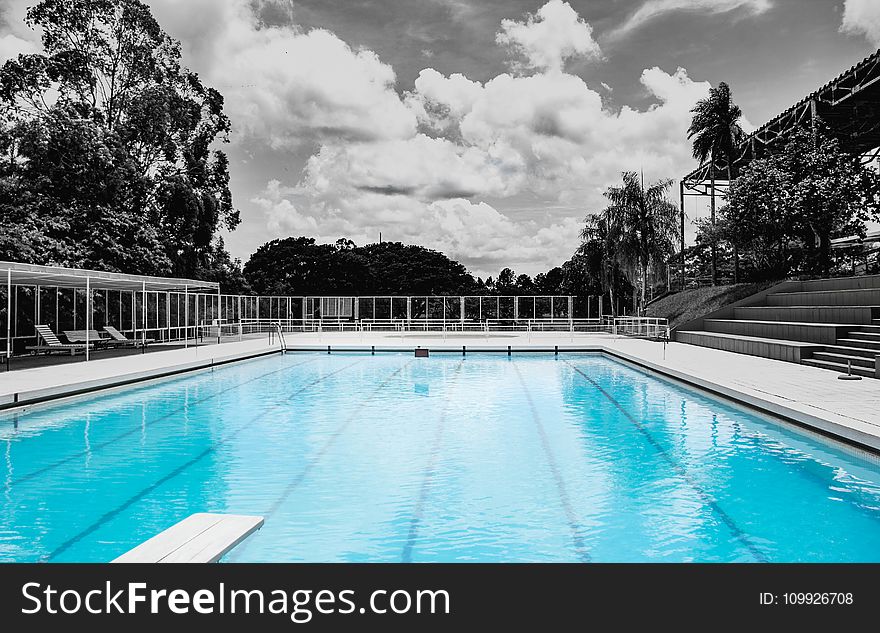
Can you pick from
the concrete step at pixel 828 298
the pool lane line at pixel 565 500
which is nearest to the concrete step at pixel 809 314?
the concrete step at pixel 828 298

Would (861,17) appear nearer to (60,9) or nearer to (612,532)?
(612,532)

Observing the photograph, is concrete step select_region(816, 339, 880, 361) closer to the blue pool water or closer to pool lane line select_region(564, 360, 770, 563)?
the blue pool water

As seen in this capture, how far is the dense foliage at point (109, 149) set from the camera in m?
19.3

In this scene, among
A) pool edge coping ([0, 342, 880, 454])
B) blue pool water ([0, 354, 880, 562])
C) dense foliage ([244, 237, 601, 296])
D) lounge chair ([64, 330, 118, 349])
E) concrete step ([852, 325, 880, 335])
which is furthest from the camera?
dense foliage ([244, 237, 601, 296])

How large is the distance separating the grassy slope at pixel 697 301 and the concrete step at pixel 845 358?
8.36 metres

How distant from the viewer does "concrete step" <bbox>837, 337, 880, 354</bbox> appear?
1086cm

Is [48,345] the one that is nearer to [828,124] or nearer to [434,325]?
[434,325]

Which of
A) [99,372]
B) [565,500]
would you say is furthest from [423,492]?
[99,372]

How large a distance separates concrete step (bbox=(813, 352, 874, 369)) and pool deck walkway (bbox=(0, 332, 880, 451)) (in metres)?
0.34

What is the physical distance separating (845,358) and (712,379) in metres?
2.73

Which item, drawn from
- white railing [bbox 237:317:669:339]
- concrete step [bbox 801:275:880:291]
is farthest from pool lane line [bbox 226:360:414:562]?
white railing [bbox 237:317:669:339]

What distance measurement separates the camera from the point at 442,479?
206 inches

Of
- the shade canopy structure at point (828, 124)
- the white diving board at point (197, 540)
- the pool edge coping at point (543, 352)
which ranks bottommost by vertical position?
the white diving board at point (197, 540)

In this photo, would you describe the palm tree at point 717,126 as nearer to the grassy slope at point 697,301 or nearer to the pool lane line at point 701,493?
the grassy slope at point 697,301
